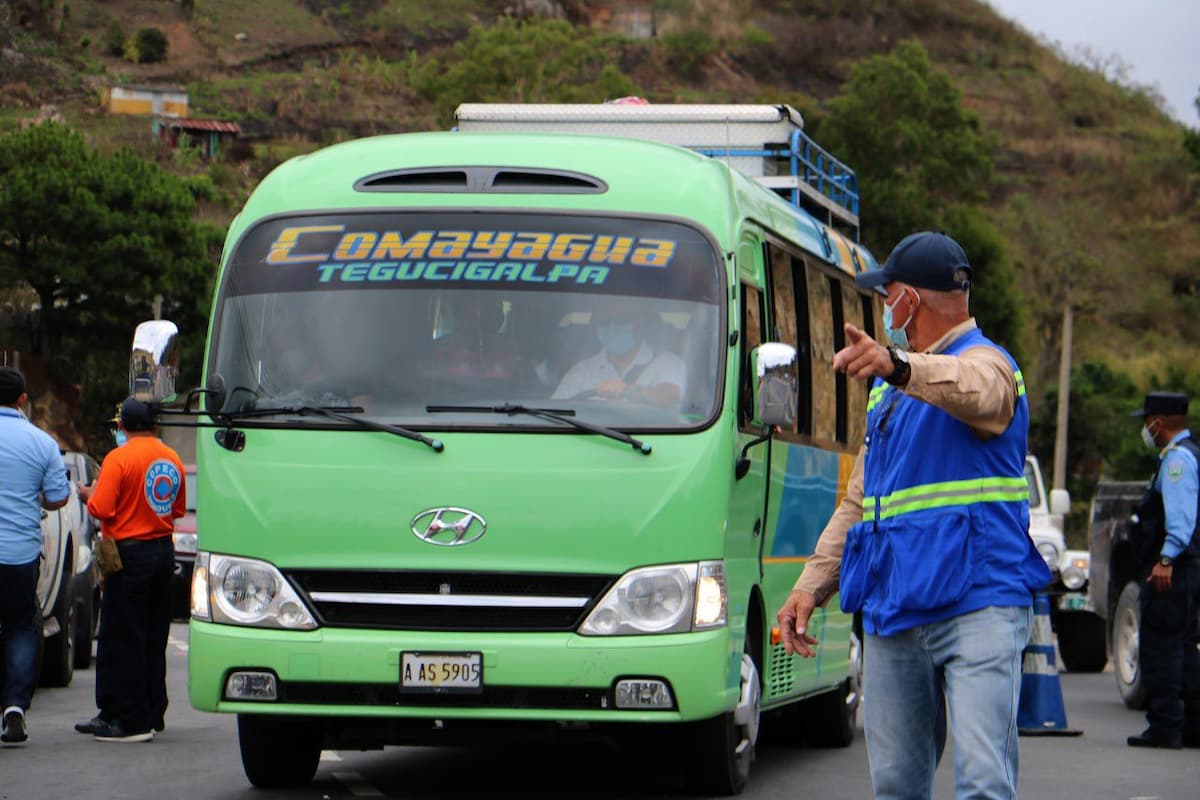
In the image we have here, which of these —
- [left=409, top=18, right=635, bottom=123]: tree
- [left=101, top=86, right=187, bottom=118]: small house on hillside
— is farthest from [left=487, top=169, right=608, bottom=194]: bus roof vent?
[left=101, top=86, right=187, bottom=118]: small house on hillside

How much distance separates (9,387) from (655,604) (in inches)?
177

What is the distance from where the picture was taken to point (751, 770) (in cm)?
1145

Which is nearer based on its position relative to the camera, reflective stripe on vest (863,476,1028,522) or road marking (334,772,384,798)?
reflective stripe on vest (863,476,1028,522)

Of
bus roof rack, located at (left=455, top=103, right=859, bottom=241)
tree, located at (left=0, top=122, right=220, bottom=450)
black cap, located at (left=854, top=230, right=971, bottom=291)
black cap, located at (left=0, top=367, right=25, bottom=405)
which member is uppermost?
tree, located at (left=0, top=122, right=220, bottom=450)

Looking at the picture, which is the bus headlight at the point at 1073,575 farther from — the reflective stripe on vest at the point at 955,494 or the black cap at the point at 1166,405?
the reflective stripe on vest at the point at 955,494

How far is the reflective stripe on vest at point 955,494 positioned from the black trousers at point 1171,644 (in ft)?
24.1

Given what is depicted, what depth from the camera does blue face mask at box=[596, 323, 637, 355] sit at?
9.29 meters

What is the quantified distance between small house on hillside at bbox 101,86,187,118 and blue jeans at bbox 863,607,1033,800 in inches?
3977

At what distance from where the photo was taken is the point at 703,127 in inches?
525

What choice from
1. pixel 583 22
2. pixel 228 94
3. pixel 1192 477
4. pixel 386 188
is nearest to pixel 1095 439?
pixel 1192 477

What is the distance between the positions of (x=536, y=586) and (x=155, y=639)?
4.03 meters

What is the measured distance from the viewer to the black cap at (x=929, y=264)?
20.3 feet

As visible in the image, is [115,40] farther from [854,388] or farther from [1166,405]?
[1166,405]

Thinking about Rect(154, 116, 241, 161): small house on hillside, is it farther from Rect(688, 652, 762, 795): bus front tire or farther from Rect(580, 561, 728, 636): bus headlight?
Rect(580, 561, 728, 636): bus headlight
